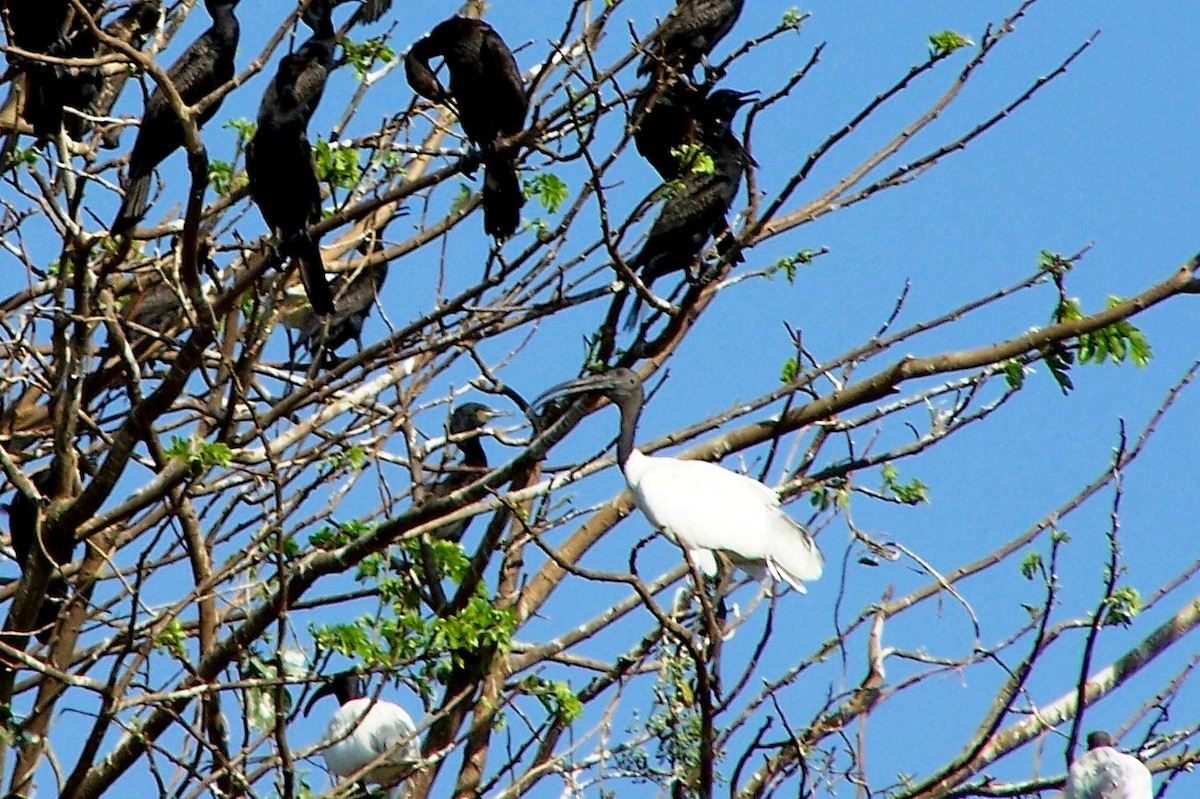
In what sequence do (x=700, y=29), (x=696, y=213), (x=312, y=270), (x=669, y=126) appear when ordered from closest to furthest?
(x=312, y=270) < (x=696, y=213) < (x=669, y=126) < (x=700, y=29)

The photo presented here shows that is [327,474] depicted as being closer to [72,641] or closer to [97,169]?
[72,641]

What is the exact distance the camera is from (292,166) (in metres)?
6.07

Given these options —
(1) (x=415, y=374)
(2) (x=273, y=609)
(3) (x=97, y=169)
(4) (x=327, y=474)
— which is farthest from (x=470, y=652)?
(3) (x=97, y=169)

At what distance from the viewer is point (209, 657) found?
17.4ft

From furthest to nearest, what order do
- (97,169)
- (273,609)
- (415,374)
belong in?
(97,169) → (415,374) → (273,609)

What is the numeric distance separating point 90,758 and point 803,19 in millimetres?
2943

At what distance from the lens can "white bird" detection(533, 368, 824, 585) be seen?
16.8 ft

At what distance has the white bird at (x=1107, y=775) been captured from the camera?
5043 millimetres

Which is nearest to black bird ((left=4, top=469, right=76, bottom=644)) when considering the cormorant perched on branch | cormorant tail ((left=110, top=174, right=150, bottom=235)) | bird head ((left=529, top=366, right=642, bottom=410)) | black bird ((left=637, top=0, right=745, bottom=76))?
cormorant tail ((left=110, top=174, right=150, bottom=235))

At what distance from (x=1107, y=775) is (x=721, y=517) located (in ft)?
4.03

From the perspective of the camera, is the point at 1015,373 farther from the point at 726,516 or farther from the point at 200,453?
the point at 200,453

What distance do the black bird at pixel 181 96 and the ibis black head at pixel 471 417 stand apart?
164 centimetres

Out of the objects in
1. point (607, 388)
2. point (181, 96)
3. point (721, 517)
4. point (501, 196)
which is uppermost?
point (181, 96)

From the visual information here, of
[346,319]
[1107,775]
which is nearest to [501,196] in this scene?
[346,319]
